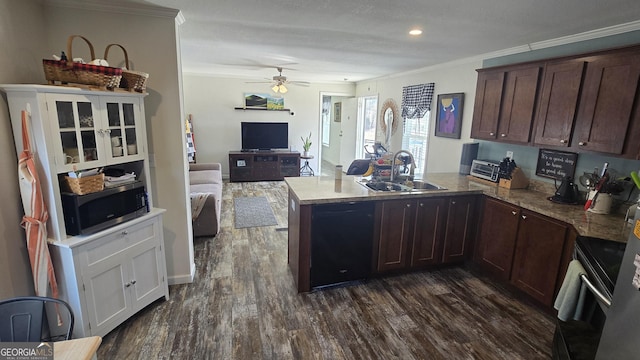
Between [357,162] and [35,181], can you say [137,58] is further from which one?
[357,162]

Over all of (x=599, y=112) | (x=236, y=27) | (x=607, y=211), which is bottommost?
(x=607, y=211)

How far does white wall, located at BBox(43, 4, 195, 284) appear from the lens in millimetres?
2262

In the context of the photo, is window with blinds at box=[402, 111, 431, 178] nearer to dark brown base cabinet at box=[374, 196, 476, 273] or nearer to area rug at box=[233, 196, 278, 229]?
dark brown base cabinet at box=[374, 196, 476, 273]

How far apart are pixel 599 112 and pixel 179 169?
351 centimetres

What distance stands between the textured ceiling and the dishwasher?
1.59 m

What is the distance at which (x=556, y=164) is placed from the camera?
299 centimetres

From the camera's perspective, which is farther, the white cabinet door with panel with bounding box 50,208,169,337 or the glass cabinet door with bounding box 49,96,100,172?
the white cabinet door with panel with bounding box 50,208,169,337

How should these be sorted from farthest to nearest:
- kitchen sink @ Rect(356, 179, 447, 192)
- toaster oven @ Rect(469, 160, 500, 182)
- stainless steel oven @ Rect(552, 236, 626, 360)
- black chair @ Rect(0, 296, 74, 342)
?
toaster oven @ Rect(469, 160, 500, 182), kitchen sink @ Rect(356, 179, 447, 192), stainless steel oven @ Rect(552, 236, 626, 360), black chair @ Rect(0, 296, 74, 342)

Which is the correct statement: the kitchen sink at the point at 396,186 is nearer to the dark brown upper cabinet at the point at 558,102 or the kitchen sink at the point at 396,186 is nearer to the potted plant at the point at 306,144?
the dark brown upper cabinet at the point at 558,102

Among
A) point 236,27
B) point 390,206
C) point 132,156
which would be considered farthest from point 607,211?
point 132,156

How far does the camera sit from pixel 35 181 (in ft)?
5.86

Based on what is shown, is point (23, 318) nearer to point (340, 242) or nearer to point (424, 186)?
point (340, 242)

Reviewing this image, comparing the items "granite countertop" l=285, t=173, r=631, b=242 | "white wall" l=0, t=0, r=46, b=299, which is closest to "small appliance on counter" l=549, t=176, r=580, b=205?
"granite countertop" l=285, t=173, r=631, b=242

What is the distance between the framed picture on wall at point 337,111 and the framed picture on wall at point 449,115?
4519 mm
